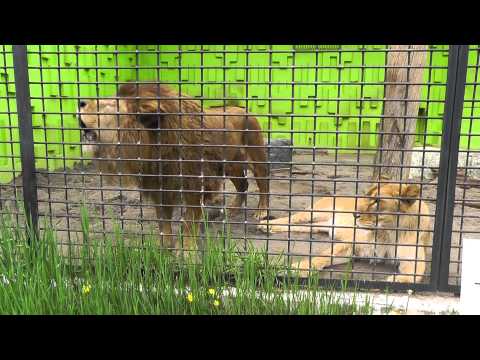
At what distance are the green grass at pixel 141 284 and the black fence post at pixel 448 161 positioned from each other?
0.73 metres

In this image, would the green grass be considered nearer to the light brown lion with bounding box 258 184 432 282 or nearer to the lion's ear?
the light brown lion with bounding box 258 184 432 282

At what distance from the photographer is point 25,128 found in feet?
11.1

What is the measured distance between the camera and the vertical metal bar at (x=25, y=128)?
3318 millimetres

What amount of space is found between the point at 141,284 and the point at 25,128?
1.54m

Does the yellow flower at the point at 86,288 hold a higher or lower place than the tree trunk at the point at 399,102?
lower

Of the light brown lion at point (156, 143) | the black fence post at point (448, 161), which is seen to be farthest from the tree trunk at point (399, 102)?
the light brown lion at point (156, 143)

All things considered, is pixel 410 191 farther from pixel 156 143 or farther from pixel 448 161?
pixel 156 143

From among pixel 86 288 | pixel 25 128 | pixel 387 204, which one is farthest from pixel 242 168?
pixel 86 288

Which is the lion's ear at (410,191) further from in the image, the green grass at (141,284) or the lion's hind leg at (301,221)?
the lion's hind leg at (301,221)

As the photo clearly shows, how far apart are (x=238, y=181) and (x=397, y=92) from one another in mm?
2117

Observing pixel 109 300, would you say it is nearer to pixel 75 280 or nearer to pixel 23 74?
pixel 75 280

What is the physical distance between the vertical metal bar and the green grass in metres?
0.51

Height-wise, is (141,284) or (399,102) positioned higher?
(399,102)

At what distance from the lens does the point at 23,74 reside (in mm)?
3334
